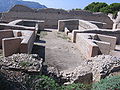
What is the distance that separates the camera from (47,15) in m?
21.8

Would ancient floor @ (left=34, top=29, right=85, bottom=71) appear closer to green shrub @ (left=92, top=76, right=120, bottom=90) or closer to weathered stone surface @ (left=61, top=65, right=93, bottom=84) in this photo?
weathered stone surface @ (left=61, top=65, right=93, bottom=84)

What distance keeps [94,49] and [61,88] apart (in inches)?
150

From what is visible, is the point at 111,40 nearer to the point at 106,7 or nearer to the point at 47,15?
the point at 47,15

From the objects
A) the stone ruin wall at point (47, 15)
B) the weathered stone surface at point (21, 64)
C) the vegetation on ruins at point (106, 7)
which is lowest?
the weathered stone surface at point (21, 64)

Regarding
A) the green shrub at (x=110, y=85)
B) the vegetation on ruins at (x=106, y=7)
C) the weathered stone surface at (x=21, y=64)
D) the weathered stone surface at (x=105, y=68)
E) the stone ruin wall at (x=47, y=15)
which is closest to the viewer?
the green shrub at (x=110, y=85)

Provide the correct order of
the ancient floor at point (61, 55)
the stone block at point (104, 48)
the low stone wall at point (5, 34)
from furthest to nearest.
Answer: the low stone wall at point (5, 34) → the stone block at point (104, 48) → the ancient floor at point (61, 55)

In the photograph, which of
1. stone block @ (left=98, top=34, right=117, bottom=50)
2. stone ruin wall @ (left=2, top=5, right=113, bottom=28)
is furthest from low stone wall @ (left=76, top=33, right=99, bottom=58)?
stone ruin wall @ (left=2, top=5, right=113, bottom=28)

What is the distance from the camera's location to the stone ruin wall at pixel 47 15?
21172 millimetres

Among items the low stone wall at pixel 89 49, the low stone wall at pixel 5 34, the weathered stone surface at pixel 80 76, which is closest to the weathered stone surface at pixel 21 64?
the weathered stone surface at pixel 80 76

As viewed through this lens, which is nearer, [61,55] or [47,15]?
[61,55]

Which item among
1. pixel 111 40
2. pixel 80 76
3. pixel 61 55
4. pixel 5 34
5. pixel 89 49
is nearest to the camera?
pixel 80 76

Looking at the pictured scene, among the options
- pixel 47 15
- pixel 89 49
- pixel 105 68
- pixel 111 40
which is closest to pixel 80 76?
pixel 105 68

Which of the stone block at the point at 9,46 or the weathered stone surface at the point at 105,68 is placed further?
the stone block at the point at 9,46

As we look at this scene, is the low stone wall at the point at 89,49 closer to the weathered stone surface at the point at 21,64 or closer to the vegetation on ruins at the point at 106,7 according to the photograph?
the weathered stone surface at the point at 21,64
